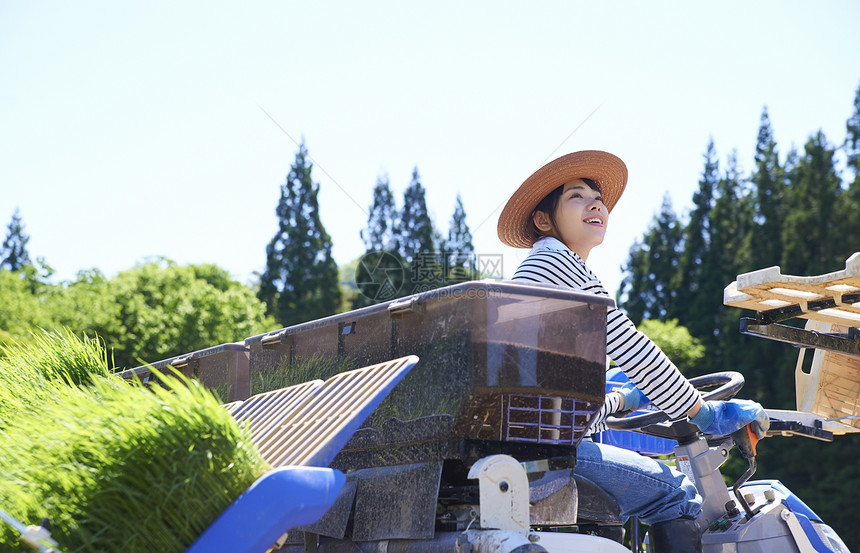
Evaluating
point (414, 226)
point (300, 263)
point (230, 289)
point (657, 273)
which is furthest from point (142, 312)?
point (657, 273)

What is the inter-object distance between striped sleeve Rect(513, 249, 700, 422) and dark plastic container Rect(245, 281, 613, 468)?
0.33 m

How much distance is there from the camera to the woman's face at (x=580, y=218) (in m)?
3.00

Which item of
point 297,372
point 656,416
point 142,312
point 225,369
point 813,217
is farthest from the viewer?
point 813,217

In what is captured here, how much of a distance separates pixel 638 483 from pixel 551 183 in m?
1.19

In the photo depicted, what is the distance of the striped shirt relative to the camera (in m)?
2.48

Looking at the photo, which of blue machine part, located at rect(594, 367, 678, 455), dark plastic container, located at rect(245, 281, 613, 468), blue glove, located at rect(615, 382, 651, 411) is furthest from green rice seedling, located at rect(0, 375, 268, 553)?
blue machine part, located at rect(594, 367, 678, 455)

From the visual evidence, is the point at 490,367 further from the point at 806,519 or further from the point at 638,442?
the point at 638,442

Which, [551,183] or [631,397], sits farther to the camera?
[551,183]

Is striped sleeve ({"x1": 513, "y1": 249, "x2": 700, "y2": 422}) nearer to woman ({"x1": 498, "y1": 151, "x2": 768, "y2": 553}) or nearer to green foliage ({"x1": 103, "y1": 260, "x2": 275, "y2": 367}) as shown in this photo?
woman ({"x1": 498, "y1": 151, "x2": 768, "y2": 553})

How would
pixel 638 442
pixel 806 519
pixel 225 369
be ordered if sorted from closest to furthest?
pixel 806 519, pixel 225 369, pixel 638 442

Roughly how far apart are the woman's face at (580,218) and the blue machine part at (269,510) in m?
1.71

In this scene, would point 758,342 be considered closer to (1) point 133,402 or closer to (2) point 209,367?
(2) point 209,367

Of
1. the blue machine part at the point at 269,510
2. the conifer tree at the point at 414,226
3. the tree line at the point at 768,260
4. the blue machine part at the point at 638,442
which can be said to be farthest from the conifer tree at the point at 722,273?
the blue machine part at the point at 269,510

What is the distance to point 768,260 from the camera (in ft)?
66.2
